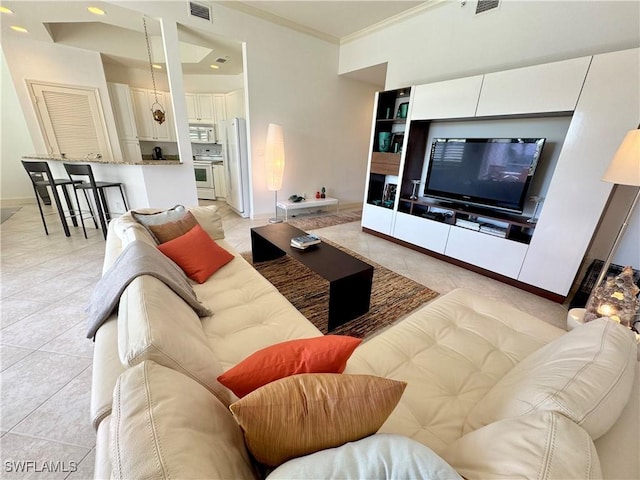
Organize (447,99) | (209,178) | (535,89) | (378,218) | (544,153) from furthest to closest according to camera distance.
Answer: (209,178)
(378,218)
(447,99)
(544,153)
(535,89)

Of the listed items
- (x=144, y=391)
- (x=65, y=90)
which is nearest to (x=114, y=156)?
(x=65, y=90)

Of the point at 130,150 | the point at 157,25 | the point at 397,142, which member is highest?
the point at 157,25

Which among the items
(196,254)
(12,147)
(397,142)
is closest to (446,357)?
(196,254)

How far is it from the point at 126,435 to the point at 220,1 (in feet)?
15.3

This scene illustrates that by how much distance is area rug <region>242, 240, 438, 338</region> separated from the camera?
193 centimetres

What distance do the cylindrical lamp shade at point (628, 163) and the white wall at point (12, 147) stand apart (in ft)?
26.6

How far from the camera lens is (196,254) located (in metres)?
1.78

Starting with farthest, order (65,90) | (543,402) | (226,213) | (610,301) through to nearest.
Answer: (226,213)
(65,90)
(610,301)
(543,402)

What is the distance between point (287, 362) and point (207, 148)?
6.68 m

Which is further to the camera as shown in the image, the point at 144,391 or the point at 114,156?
the point at 114,156

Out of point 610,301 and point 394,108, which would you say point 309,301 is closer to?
point 610,301

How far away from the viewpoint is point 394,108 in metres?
3.68

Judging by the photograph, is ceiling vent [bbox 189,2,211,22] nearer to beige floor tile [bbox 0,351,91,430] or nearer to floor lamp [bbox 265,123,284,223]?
floor lamp [bbox 265,123,284,223]

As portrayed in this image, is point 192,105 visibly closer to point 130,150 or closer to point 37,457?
point 130,150
